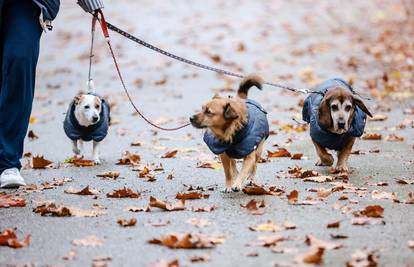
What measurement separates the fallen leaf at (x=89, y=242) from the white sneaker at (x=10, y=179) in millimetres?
1834

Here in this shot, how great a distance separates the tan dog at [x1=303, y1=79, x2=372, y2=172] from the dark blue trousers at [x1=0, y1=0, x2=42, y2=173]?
2.70 meters

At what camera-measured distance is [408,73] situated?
14969mm

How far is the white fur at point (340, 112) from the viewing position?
6930 millimetres

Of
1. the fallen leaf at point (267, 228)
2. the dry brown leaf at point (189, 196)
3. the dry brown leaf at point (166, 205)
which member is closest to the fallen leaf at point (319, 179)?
the dry brown leaf at point (189, 196)

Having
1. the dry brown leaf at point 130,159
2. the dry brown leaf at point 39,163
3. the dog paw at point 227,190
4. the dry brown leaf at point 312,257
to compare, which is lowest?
the dry brown leaf at point 312,257

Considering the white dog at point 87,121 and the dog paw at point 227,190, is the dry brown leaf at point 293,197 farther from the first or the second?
the white dog at point 87,121

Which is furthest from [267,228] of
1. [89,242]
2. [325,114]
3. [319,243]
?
[325,114]

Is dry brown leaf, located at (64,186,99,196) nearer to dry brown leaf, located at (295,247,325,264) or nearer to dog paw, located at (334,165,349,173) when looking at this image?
dog paw, located at (334,165,349,173)

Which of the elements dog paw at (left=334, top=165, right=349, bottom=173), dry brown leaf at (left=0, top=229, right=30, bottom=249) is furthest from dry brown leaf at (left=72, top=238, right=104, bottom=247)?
dog paw at (left=334, top=165, right=349, bottom=173)

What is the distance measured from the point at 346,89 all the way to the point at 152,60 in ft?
39.9

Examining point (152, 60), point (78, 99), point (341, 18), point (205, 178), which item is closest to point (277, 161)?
point (205, 178)

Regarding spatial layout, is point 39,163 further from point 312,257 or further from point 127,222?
point 312,257

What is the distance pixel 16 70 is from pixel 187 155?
2726 millimetres

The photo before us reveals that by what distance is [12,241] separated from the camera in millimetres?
4805
